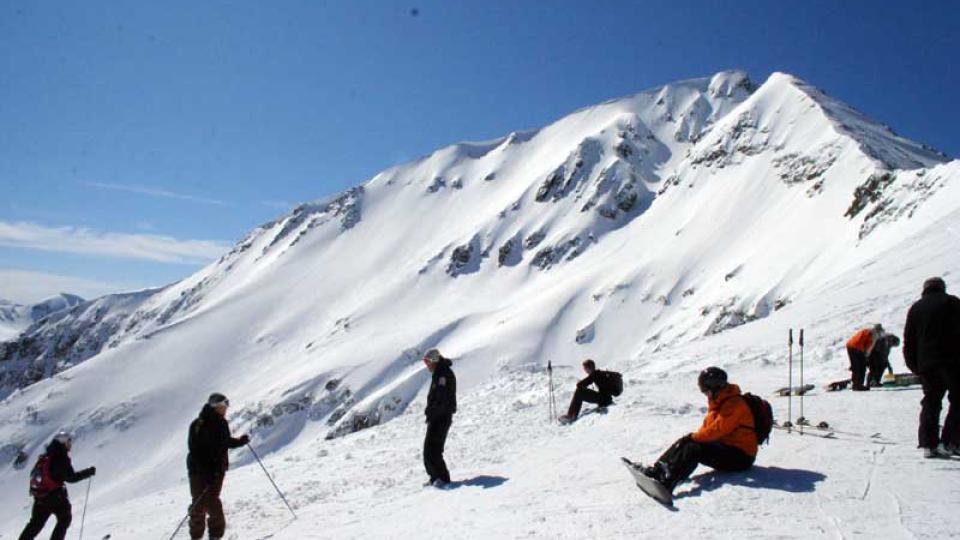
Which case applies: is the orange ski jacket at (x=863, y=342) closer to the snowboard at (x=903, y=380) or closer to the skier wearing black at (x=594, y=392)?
the snowboard at (x=903, y=380)

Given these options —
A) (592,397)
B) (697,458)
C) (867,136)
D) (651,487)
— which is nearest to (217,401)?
(651,487)

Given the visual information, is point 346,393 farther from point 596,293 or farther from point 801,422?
point 801,422

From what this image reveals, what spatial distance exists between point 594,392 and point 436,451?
5391 mm

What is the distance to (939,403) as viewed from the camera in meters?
8.25

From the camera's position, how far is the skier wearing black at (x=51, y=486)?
1077 cm

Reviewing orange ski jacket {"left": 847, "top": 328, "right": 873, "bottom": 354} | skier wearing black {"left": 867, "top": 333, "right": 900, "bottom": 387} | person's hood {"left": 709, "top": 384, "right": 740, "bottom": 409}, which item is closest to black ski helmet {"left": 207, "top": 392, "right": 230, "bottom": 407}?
person's hood {"left": 709, "top": 384, "right": 740, "bottom": 409}

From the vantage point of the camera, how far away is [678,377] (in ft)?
63.8

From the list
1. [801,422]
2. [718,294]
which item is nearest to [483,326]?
[718,294]

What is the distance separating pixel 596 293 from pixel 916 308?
106 metres

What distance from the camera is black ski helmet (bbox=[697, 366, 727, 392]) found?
25.9 ft

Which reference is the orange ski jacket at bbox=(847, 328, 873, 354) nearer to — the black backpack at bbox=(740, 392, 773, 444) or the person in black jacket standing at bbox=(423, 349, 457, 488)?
the black backpack at bbox=(740, 392, 773, 444)

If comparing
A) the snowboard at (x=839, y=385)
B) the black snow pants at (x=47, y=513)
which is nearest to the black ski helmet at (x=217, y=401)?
the black snow pants at (x=47, y=513)

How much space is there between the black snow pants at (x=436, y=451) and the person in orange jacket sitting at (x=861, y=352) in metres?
9.80

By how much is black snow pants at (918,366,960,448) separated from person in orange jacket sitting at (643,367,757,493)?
7.87 feet
